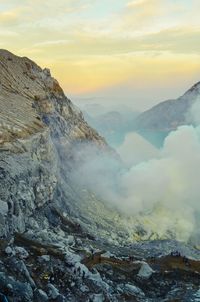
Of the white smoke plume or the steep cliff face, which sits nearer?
the steep cliff face

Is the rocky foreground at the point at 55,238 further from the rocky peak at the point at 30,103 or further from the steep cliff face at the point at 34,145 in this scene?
the rocky peak at the point at 30,103

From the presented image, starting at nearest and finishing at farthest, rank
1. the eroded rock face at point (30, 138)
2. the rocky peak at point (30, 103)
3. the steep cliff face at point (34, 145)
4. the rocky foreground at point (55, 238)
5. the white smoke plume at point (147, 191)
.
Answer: the rocky foreground at point (55, 238), the eroded rock face at point (30, 138), the steep cliff face at point (34, 145), the rocky peak at point (30, 103), the white smoke plume at point (147, 191)

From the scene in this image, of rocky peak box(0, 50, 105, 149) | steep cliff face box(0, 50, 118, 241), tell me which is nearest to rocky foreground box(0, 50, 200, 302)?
steep cliff face box(0, 50, 118, 241)

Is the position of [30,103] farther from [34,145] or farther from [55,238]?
[55,238]

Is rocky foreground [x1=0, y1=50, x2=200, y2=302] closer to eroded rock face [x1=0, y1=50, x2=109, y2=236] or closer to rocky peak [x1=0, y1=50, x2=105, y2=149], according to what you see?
eroded rock face [x1=0, y1=50, x2=109, y2=236]

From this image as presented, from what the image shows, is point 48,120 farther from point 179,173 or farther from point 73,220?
point 179,173

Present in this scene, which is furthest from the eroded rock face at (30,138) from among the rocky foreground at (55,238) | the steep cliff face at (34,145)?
the rocky foreground at (55,238)
